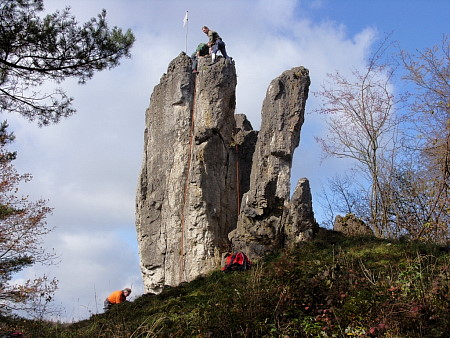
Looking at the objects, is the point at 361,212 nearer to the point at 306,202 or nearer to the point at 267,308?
the point at 306,202

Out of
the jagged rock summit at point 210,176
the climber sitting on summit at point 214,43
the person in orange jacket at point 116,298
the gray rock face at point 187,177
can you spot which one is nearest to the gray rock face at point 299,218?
the jagged rock summit at point 210,176

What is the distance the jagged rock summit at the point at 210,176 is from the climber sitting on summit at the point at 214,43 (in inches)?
13.4

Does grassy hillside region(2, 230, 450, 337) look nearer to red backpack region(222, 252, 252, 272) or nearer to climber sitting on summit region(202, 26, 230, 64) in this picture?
red backpack region(222, 252, 252, 272)

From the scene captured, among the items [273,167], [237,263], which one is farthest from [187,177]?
[237,263]

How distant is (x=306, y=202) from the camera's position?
51.1ft

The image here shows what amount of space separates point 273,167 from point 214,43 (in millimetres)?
4876

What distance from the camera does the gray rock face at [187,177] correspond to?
16.9m

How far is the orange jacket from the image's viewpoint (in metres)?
14.2

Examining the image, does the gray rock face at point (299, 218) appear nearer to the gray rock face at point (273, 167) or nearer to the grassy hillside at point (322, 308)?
the gray rock face at point (273, 167)

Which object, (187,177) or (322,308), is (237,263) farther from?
(322,308)

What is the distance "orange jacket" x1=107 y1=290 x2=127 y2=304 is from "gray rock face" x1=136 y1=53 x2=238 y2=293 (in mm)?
2604

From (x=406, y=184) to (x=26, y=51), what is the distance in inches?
544

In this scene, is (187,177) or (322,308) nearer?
(322,308)

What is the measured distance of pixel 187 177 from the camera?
17812 mm
